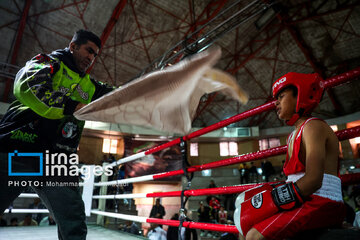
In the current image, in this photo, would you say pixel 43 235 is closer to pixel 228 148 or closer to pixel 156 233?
pixel 156 233

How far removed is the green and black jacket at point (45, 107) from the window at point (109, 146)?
12530 mm

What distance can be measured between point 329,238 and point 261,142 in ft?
49.0

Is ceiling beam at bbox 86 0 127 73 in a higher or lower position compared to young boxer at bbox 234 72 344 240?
higher

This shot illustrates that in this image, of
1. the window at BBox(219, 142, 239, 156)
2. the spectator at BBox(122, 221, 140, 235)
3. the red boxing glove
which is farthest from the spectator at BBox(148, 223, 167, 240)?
the window at BBox(219, 142, 239, 156)

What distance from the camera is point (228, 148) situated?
15258 millimetres

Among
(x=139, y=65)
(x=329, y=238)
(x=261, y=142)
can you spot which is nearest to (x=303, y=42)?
(x=261, y=142)

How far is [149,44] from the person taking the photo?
9.84 metres

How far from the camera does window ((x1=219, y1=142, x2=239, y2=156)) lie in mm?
15156

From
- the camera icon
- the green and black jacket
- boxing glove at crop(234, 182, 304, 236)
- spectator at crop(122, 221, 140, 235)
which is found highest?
the green and black jacket

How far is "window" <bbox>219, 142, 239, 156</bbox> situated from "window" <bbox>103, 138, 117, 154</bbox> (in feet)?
22.7

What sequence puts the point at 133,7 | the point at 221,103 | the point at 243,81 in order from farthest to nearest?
1. the point at 221,103
2. the point at 243,81
3. the point at 133,7

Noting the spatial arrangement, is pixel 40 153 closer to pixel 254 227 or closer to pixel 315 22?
pixel 254 227

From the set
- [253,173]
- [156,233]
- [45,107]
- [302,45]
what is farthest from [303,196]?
[253,173]

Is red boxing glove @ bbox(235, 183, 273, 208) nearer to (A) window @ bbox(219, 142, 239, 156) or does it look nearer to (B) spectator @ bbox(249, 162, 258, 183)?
(B) spectator @ bbox(249, 162, 258, 183)
